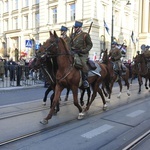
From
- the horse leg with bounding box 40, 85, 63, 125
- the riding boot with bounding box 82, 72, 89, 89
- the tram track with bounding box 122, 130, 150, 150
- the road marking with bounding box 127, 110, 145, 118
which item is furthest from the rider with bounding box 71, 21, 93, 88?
the tram track with bounding box 122, 130, 150, 150

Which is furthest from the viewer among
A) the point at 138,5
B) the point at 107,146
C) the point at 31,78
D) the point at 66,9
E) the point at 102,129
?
the point at 138,5

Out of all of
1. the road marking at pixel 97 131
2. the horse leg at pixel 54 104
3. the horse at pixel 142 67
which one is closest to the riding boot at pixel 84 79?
the horse leg at pixel 54 104

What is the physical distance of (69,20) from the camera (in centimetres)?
3284

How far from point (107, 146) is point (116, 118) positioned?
2411mm

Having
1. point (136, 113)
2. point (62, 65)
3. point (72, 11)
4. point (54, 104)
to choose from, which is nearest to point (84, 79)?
point (62, 65)

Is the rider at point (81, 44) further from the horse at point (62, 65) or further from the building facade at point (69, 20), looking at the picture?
the building facade at point (69, 20)

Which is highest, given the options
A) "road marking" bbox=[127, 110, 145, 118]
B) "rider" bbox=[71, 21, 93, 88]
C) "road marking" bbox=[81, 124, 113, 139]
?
"rider" bbox=[71, 21, 93, 88]

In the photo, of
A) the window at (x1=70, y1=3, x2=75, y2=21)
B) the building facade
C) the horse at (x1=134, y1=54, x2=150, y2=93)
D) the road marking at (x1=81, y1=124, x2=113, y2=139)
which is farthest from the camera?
the window at (x1=70, y1=3, x2=75, y2=21)

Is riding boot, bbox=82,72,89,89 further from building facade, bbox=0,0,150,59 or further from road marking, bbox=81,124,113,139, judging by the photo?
building facade, bbox=0,0,150,59

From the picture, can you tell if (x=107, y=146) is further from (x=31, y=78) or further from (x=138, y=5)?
(x=138, y=5)

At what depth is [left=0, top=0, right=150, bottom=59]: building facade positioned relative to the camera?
31453 mm

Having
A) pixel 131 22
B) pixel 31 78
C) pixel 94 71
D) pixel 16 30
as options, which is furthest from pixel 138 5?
pixel 94 71

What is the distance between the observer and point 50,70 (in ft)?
24.0

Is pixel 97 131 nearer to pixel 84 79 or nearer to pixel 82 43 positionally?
pixel 84 79
